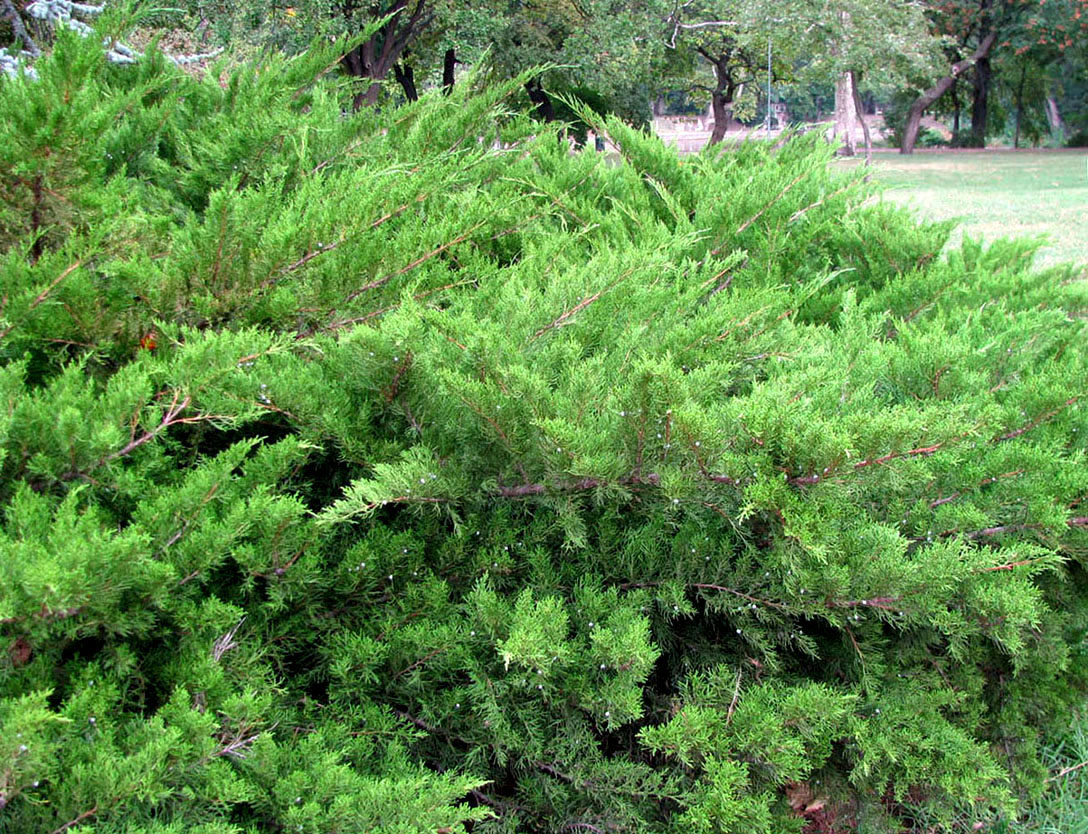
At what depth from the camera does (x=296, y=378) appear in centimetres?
189

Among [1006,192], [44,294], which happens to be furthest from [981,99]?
[44,294]

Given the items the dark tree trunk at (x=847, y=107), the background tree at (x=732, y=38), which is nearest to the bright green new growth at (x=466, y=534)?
the background tree at (x=732, y=38)

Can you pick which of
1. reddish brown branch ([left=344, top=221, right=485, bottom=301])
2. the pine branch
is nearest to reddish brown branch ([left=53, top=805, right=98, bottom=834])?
the pine branch

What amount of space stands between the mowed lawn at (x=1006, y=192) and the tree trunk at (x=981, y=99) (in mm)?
4237

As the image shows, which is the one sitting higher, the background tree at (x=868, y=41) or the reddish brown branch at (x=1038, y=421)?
the background tree at (x=868, y=41)

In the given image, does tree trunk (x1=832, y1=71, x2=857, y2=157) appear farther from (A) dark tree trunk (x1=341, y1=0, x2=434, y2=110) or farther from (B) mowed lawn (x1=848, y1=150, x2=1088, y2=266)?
(A) dark tree trunk (x1=341, y1=0, x2=434, y2=110)

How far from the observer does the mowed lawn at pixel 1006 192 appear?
13016 millimetres

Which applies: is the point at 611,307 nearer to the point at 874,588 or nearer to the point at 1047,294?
the point at 874,588

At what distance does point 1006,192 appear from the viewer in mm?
20844

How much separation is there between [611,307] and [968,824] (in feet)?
5.04

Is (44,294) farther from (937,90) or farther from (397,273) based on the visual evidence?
(937,90)

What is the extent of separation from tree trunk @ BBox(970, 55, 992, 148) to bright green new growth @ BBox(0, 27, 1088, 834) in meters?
42.8

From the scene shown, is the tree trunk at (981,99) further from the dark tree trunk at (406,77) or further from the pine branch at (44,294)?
the pine branch at (44,294)

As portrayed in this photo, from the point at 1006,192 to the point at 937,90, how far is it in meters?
18.1
